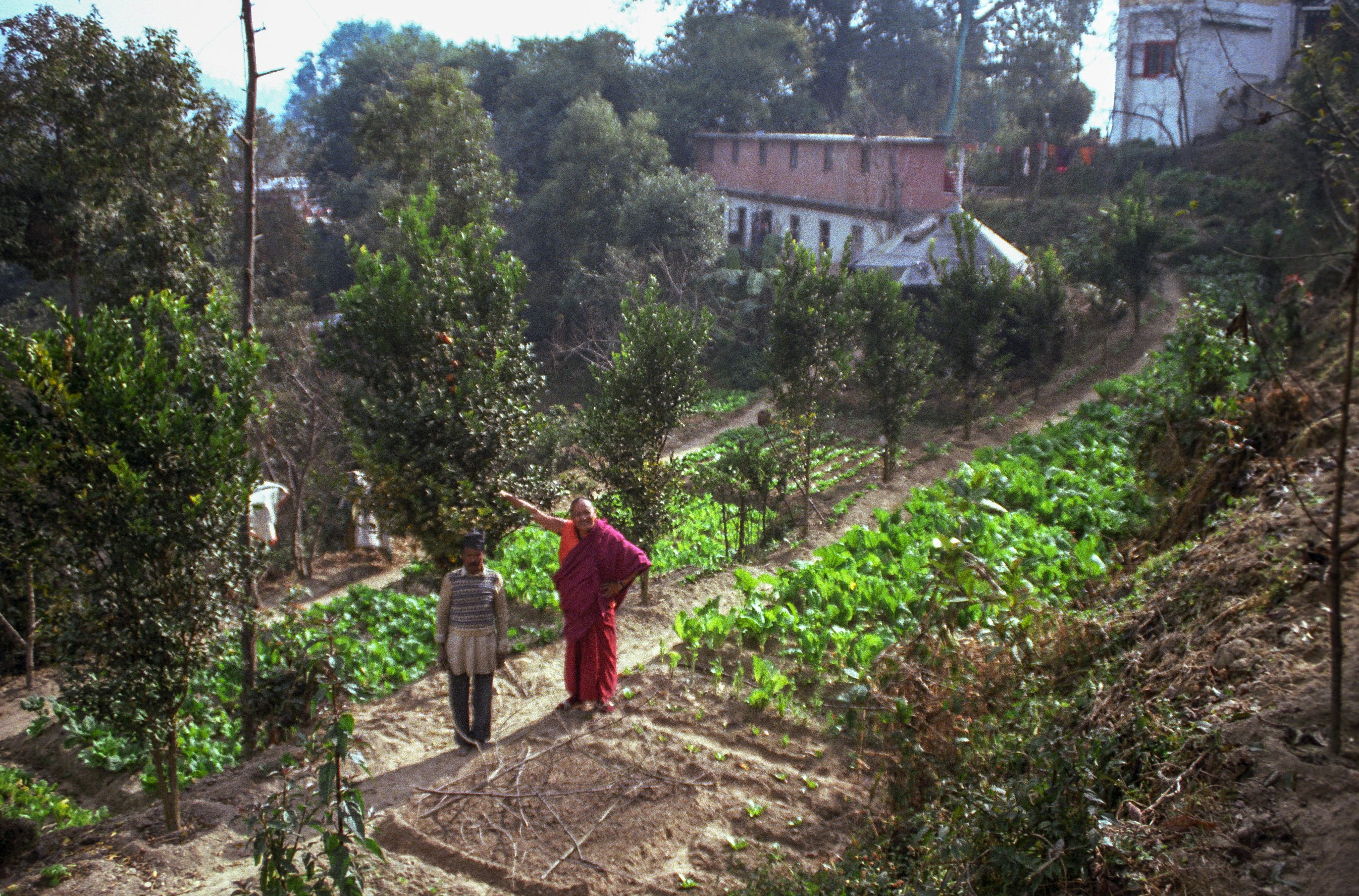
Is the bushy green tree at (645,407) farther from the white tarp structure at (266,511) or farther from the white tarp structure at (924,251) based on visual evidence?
the white tarp structure at (924,251)

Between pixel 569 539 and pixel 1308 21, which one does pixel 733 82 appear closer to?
pixel 1308 21

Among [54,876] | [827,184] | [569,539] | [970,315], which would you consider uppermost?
[827,184]

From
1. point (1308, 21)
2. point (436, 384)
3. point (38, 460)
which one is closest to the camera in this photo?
point (38, 460)

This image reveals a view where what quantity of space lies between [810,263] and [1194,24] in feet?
79.8

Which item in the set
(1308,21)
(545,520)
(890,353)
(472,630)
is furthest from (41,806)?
(1308,21)

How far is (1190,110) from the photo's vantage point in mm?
31375

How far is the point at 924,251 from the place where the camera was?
26031mm

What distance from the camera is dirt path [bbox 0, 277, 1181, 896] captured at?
5.14m

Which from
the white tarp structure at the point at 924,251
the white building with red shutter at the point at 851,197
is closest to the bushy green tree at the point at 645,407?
the white building with red shutter at the point at 851,197

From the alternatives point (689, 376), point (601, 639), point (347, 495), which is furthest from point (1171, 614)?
point (347, 495)

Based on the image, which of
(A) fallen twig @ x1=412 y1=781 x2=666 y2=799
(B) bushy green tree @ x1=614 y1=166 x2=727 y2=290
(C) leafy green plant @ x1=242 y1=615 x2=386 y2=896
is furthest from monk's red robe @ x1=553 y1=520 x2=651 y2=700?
(B) bushy green tree @ x1=614 y1=166 x2=727 y2=290

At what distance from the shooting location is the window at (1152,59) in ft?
102

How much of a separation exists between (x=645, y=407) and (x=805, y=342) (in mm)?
4125

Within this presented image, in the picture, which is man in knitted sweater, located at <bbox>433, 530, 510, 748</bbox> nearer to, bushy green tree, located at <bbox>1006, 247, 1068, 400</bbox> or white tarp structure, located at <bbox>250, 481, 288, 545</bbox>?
white tarp structure, located at <bbox>250, 481, 288, 545</bbox>
